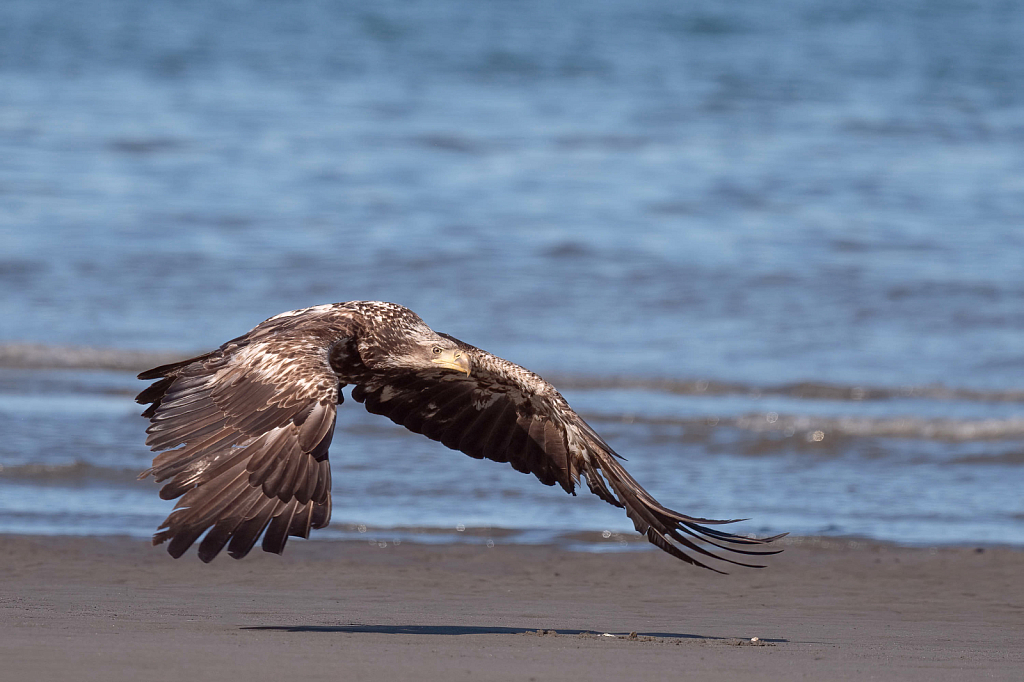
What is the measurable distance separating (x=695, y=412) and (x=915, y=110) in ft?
47.3

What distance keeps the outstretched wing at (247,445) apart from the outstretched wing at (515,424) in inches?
33.0

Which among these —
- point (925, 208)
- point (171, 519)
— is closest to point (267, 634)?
point (171, 519)

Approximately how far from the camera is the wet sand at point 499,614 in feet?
15.9

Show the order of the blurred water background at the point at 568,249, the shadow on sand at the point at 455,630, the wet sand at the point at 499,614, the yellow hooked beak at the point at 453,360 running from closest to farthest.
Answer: the wet sand at the point at 499,614 → the shadow on sand at the point at 455,630 → the yellow hooked beak at the point at 453,360 → the blurred water background at the point at 568,249

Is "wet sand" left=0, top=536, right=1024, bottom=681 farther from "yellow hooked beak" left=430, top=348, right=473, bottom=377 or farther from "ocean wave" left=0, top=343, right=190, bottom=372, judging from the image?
"ocean wave" left=0, top=343, right=190, bottom=372

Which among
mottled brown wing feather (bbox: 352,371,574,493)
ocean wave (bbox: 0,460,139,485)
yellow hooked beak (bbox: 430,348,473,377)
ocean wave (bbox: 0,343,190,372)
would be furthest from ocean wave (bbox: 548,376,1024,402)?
yellow hooked beak (bbox: 430,348,473,377)

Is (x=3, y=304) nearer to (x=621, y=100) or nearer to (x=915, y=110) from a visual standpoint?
(x=621, y=100)

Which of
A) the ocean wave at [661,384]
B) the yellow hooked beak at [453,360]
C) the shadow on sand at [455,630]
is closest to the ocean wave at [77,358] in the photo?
the ocean wave at [661,384]

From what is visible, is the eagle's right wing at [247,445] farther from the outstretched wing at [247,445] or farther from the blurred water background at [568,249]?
the blurred water background at [568,249]

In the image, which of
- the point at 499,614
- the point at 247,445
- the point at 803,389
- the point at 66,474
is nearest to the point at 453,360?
the point at 499,614

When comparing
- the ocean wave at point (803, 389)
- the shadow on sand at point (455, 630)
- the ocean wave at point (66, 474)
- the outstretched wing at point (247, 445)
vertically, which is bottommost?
the shadow on sand at point (455, 630)

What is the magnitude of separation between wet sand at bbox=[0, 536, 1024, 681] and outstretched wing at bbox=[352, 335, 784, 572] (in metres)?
0.41

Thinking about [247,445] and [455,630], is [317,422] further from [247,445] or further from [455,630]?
[455,630]

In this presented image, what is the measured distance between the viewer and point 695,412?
31.9 ft
